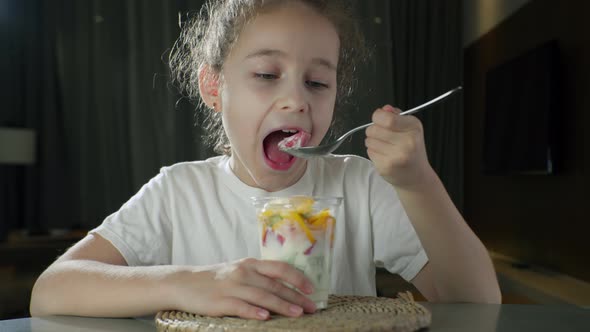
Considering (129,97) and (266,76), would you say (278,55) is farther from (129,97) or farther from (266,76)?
(129,97)

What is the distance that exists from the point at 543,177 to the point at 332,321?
3.70 m

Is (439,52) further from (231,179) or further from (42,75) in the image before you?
(231,179)

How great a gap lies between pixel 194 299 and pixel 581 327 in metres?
0.50

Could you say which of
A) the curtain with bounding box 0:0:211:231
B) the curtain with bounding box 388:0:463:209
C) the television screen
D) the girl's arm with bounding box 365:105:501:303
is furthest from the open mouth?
the curtain with bounding box 388:0:463:209

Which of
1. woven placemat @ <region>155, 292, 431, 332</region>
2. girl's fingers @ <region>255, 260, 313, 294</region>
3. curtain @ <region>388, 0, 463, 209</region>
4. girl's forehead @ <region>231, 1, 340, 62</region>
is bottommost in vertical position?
woven placemat @ <region>155, 292, 431, 332</region>

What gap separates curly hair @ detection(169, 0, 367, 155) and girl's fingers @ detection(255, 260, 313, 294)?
2.26ft

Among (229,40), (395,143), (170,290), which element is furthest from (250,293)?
(229,40)

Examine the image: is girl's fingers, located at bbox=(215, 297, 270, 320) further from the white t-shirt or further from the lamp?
the lamp

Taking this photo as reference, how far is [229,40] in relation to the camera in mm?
1344

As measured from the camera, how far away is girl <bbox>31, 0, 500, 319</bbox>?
32.6 inches

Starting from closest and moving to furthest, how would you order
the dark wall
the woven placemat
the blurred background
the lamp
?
the woven placemat
the dark wall
the lamp
the blurred background

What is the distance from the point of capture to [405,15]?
5367 mm

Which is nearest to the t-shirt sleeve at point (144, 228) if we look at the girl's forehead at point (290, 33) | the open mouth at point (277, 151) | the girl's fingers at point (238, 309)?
the open mouth at point (277, 151)

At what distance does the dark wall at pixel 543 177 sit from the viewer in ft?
11.4
